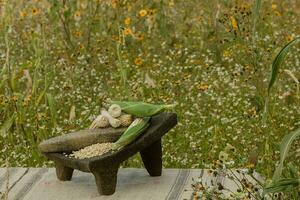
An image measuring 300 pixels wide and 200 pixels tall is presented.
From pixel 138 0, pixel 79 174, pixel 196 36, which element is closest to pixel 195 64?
pixel 196 36

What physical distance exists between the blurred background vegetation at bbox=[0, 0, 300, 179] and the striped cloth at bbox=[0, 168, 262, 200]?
28cm

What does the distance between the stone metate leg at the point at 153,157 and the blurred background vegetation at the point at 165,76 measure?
339 mm

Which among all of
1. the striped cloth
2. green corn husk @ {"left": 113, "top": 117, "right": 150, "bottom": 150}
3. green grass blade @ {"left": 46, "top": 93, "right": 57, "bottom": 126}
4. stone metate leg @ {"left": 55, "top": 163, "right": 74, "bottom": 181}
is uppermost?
green corn husk @ {"left": 113, "top": 117, "right": 150, "bottom": 150}

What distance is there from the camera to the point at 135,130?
12.9ft

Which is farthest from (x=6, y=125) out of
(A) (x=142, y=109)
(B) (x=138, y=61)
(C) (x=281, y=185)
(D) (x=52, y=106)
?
(C) (x=281, y=185)

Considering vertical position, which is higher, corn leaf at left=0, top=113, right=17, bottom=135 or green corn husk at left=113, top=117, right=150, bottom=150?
green corn husk at left=113, top=117, right=150, bottom=150

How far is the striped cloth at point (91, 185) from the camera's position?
403 centimetres

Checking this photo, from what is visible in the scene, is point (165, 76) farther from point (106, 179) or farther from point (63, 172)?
point (106, 179)

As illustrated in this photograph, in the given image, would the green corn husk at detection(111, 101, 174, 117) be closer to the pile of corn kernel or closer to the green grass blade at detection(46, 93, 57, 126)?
the pile of corn kernel

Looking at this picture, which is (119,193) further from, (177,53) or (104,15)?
(104,15)

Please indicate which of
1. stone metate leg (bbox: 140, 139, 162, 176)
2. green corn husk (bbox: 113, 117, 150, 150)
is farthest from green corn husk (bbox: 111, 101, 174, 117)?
stone metate leg (bbox: 140, 139, 162, 176)

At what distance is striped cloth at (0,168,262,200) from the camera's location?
4.03 m

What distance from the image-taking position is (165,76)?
21.0 ft

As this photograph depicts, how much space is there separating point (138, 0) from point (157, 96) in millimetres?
2092
